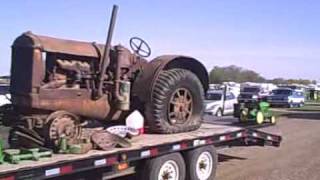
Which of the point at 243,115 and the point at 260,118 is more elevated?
the point at 243,115

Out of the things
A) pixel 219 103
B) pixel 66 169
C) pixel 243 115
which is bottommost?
pixel 66 169

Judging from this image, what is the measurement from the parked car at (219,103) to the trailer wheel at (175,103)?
767 inches

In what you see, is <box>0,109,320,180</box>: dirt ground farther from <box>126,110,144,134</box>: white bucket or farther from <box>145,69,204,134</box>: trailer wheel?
<box>145,69,204,134</box>: trailer wheel

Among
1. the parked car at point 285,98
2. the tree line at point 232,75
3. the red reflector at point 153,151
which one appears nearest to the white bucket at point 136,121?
the red reflector at point 153,151

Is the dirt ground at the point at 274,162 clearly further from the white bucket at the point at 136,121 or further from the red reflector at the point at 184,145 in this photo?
the white bucket at the point at 136,121

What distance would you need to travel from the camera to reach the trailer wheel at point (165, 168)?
8062 millimetres

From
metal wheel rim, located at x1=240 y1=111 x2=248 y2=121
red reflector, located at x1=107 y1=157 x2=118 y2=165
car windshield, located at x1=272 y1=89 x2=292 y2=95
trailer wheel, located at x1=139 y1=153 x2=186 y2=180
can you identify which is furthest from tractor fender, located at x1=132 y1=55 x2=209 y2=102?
car windshield, located at x1=272 y1=89 x2=292 y2=95

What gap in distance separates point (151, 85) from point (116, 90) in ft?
2.03

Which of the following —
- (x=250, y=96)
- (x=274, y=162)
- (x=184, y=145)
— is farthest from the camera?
(x=250, y=96)

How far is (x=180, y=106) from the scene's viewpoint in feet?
31.4

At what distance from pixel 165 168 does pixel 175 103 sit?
4.65 ft

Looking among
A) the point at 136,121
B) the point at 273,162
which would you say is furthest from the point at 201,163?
the point at 273,162

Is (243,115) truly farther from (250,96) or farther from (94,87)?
(250,96)

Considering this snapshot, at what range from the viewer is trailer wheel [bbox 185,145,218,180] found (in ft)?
29.5
